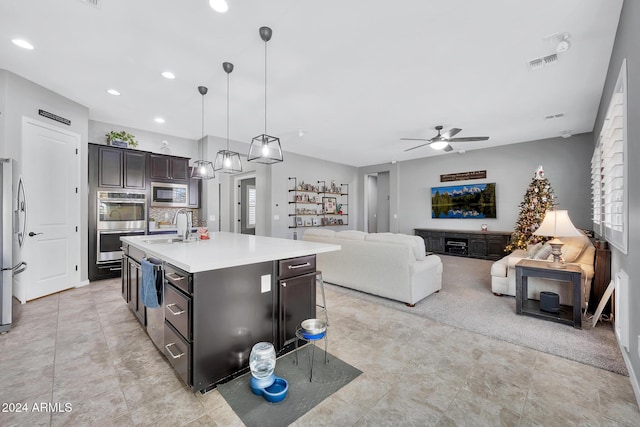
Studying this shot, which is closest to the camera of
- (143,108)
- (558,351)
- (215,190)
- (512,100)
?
(558,351)

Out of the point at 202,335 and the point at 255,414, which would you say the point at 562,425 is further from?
the point at 202,335

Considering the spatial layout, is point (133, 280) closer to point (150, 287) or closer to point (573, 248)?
point (150, 287)

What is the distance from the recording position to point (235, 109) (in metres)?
4.25

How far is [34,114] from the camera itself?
3.55 meters

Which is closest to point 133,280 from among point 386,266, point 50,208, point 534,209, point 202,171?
point 202,171

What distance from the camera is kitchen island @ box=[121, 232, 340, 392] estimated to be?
1.72 metres

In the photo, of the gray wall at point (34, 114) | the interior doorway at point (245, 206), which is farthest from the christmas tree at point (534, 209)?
the gray wall at point (34, 114)

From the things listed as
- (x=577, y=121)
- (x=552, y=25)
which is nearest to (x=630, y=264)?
(x=552, y=25)

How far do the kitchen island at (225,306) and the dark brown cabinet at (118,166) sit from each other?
326 cm

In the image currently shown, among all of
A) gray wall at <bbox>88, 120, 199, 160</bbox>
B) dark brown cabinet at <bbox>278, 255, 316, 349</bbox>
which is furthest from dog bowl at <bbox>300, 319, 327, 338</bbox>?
gray wall at <bbox>88, 120, 199, 160</bbox>

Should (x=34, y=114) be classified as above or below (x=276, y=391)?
above

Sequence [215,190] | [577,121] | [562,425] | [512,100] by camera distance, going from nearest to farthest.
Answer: [562,425] → [512,100] → [577,121] → [215,190]

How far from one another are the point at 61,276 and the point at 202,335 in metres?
3.85

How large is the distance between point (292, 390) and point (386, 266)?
2106 millimetres
